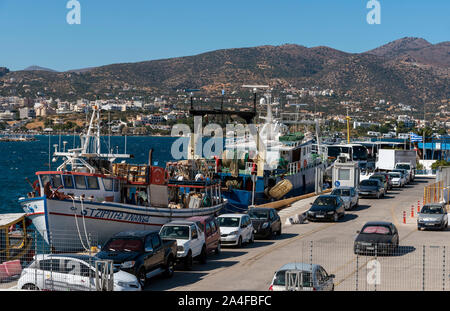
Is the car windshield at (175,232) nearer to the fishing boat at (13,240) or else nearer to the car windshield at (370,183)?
the fishing boat at (13,240)

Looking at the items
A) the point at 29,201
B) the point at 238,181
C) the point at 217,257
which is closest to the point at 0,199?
the point at 238,181

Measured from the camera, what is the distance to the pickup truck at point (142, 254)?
60.7 ft

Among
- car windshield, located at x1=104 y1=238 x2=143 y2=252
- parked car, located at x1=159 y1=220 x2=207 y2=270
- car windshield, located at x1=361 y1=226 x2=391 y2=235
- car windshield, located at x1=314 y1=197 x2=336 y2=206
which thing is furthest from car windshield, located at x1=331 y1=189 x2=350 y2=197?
car windshield, located at x1=104 y1=238 x2=143 y2=252

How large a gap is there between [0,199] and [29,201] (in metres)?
46.4

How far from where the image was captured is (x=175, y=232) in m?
23.0

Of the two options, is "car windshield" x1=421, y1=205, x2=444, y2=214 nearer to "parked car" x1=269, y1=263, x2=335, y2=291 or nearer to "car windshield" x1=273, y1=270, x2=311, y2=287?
"parked car" x1=269, y1=263, x2=335, y2=291

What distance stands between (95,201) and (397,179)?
32695mm

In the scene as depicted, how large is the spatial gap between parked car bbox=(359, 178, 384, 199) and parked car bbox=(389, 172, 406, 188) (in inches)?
301

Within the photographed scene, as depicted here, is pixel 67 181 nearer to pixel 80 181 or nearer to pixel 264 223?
pixel 80 181

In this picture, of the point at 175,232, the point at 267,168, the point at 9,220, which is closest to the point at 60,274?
the point at 175,232

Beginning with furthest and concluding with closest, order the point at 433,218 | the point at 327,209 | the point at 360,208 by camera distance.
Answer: the point at 360,208
the point at 327,209
the point at 433,218

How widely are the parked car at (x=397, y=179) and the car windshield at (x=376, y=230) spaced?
96.5 ft

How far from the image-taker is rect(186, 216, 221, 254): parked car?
78.4 ft
